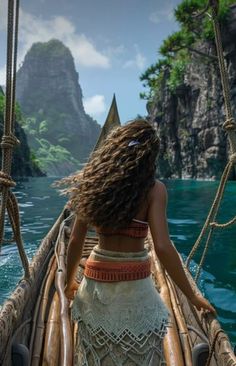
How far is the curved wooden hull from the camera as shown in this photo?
263 centimetres

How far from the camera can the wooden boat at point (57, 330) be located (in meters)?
2.65

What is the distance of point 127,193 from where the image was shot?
185cm

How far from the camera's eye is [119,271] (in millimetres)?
1889

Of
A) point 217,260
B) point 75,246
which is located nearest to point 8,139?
point 75,246

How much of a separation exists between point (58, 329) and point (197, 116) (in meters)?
44.2

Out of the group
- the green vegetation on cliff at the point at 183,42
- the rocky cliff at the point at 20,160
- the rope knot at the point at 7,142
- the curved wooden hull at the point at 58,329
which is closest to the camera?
the curved wooden hull at the point at 58,329

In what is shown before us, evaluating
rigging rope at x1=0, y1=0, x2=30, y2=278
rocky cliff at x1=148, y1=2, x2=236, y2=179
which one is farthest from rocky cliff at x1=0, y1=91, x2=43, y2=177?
rigging rope at x1=0, y1=0, x2=30, y2=278

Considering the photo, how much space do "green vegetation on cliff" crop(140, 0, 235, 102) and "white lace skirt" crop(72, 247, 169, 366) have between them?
105 ft

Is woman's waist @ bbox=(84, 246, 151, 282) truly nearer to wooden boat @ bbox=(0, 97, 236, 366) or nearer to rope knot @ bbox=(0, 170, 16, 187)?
wooden boat @ bbox=(0, 97, 236, 366)

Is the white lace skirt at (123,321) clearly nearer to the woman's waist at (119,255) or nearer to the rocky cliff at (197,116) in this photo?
the woman's waist at (119,255)

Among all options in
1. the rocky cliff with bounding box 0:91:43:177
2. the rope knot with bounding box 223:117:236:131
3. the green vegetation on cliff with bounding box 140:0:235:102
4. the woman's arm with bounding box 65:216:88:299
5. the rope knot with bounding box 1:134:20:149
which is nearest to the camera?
the woman's arm with bounding box 65:216:88:299

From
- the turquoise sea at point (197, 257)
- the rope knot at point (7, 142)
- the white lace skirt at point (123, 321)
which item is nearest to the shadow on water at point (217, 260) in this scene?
the turquoise sea at point (197, 257)

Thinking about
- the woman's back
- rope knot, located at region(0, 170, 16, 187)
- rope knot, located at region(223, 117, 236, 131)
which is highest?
rope knot, located at region(223, 117, 236, 131)

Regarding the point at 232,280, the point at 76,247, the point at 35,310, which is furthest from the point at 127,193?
the point at 232,280
